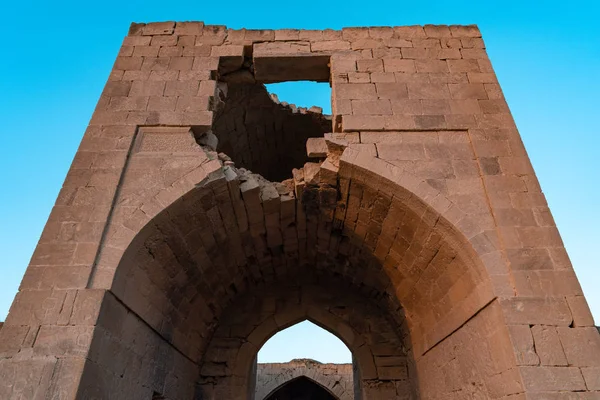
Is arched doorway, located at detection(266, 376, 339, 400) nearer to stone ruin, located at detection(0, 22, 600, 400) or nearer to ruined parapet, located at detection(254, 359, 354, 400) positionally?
ruined parapet, located at detection(254, 359, 354, 400)

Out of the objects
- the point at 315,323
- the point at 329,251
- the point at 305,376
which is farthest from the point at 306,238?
the point at 305,376

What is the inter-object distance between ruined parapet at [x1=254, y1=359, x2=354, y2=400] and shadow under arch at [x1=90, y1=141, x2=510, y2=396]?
6055 millimetres

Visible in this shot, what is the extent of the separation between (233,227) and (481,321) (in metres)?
2.80

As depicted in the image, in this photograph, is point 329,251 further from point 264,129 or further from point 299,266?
point 264,129

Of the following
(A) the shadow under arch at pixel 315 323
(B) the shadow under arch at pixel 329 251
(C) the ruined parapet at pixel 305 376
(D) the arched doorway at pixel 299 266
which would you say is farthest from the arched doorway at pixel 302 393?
(B) the shadow under arch at pixel 329 251

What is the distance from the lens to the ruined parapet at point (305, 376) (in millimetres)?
11180

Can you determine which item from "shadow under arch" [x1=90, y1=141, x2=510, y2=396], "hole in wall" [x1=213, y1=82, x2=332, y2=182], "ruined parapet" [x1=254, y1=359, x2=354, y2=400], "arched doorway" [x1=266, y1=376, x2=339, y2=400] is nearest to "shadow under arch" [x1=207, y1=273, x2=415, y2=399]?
"shadow under arch" [x1=90, y1=141, x2=510, y2=396]

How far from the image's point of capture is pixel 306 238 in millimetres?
5562

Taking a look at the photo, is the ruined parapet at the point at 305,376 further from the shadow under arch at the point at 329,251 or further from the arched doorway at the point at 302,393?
the shadow under arch at the point at 329,251

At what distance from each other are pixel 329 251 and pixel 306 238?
42 cm

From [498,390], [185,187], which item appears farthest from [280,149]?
[498,390]

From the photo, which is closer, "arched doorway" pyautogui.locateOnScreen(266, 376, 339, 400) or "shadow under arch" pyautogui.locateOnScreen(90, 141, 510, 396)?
"shadow under arch" pyautogui.locateOnScreen(90, 141, 510, 396)

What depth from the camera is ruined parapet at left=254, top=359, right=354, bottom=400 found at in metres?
11.2

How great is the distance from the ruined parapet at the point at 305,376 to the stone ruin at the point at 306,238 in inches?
227
